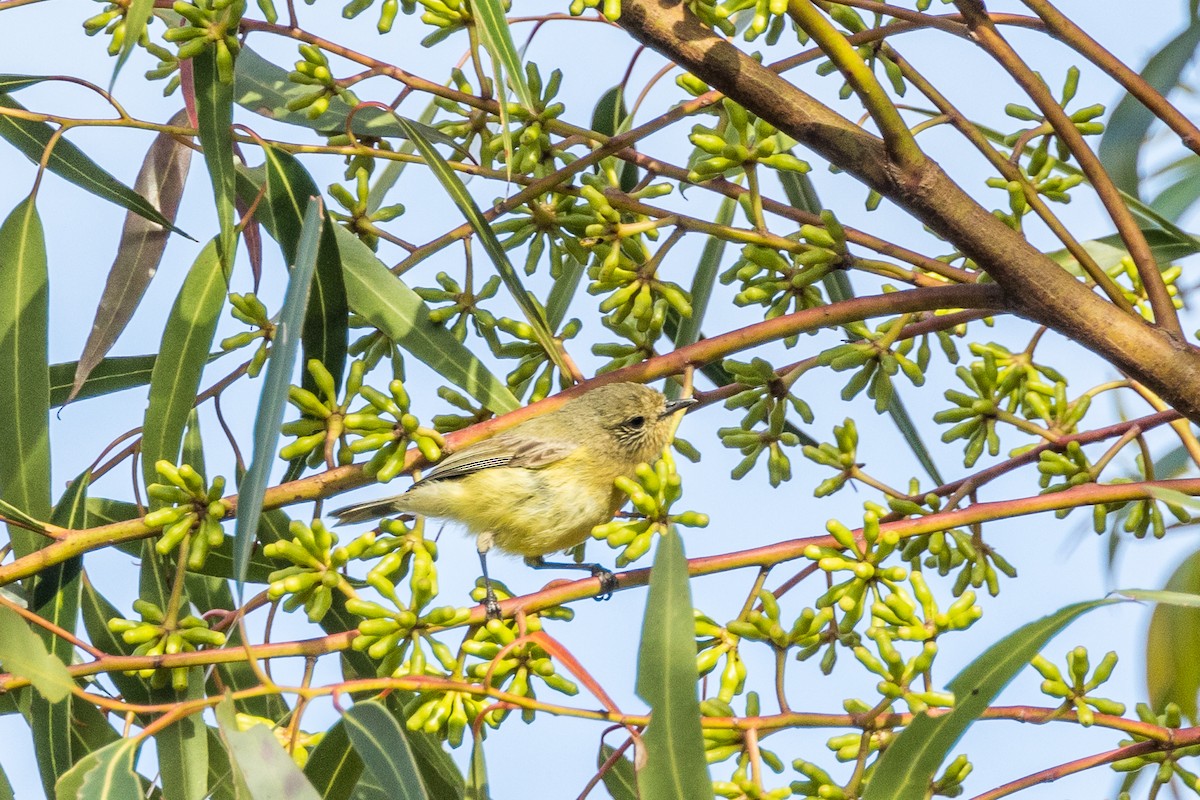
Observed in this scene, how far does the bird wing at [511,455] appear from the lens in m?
3.18

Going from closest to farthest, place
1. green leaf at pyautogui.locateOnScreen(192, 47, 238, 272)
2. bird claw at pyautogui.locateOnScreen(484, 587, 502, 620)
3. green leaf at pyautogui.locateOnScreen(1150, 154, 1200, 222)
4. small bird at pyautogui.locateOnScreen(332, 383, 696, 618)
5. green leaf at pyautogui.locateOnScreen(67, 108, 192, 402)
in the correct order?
bird claw at pyautogui.locateOnScreen(484, 587, 502, 620), green leaf at pyautogui.locateOnScreen(192, 47, 238, 272), green leaf at pyautogui.locateOnScreen(67, 108, 192, 402), green leaf at pyautogui.locateOnScreen(1150, 154, 1200, 222), small bird at pyautogui.locateOnScreen(332, 383, 696, 618)

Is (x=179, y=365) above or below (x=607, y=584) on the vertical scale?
above

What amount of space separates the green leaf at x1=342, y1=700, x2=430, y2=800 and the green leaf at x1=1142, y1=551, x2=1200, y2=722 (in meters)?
1.85

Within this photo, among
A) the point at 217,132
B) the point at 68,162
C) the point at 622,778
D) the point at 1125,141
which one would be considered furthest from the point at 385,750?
the point at 1125,141

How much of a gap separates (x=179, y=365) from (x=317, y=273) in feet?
1.03

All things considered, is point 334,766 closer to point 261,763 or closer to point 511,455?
point 261,763

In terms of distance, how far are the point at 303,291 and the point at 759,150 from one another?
0.78 meters

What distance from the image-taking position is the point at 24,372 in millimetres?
2287

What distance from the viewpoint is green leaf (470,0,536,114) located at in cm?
176

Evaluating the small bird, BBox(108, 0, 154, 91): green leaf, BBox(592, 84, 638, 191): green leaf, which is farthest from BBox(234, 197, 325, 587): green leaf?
the small bird

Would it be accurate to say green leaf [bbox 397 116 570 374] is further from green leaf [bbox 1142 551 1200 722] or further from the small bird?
green leaf [bbox 1142 551 1200 722]

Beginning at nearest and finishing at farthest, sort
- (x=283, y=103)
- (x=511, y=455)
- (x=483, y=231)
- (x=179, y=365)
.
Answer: (x=483, y=231)
(x=179, y=365)
(x=283, y=103)
(x=511, y=455)

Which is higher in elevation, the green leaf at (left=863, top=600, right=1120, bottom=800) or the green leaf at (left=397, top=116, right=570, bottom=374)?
the green leaf at (left=397, top=116, right=570, bottom=374)

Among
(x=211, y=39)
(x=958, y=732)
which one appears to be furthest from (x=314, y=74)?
(x=958, y=732)
